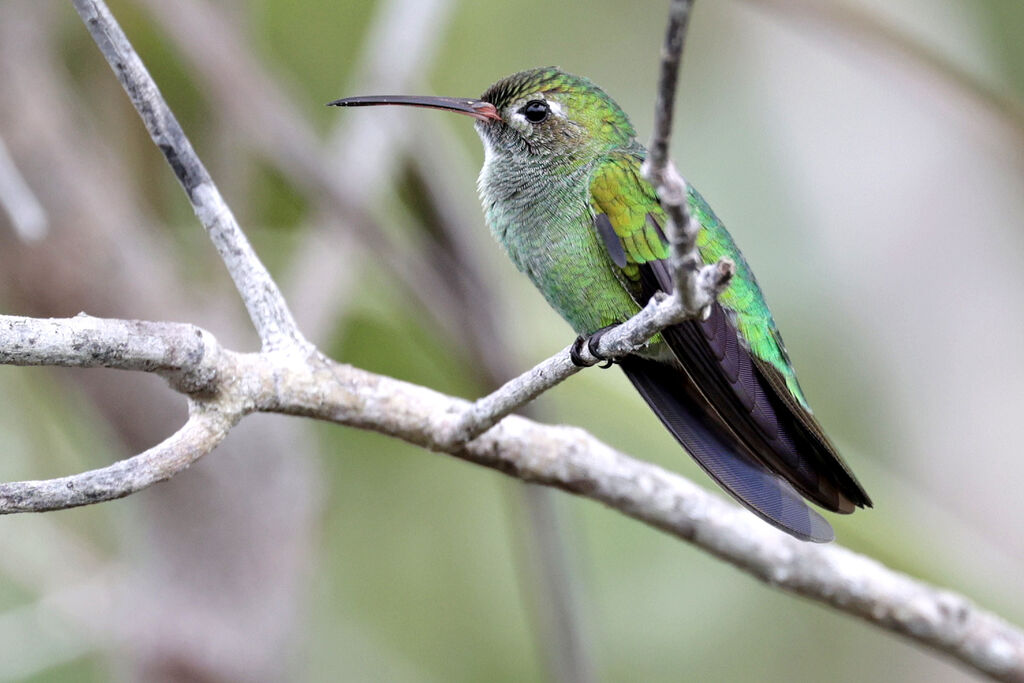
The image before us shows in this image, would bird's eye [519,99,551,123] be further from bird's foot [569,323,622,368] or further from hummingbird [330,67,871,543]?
bird's foot [569,323,622,368]

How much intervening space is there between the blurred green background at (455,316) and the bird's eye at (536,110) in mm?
599

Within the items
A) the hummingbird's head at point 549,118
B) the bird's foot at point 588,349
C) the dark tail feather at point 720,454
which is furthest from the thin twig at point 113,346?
the hummingbird's head at point 549,118

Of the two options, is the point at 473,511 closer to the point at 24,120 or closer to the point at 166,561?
the point at 166,561

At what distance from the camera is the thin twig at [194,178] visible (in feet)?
5.02

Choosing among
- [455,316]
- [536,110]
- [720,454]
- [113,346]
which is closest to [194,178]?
[113,346]

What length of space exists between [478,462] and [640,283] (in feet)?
1.49

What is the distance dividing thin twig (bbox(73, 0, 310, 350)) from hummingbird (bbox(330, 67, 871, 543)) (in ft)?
1.14

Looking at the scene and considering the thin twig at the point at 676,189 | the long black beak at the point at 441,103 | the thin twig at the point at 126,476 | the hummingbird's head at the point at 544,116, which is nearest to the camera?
the thin twig at the point at 676,189

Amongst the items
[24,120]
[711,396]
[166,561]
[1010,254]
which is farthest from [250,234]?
[1010,254]

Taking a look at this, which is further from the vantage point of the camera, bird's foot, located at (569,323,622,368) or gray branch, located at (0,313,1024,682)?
bird's foot, located at (569,323,622,368)

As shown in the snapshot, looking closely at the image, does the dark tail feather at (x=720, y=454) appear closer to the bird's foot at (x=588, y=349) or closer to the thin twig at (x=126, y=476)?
the bird's foot at (x=588, y=349)

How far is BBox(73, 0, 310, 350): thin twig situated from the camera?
5.02 ft

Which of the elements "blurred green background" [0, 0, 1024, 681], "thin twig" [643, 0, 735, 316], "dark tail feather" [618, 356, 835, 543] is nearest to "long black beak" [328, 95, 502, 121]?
"blurred green background" [0, 0, 1024, 681]

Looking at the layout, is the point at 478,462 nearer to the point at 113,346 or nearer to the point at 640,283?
the point at 640,283
